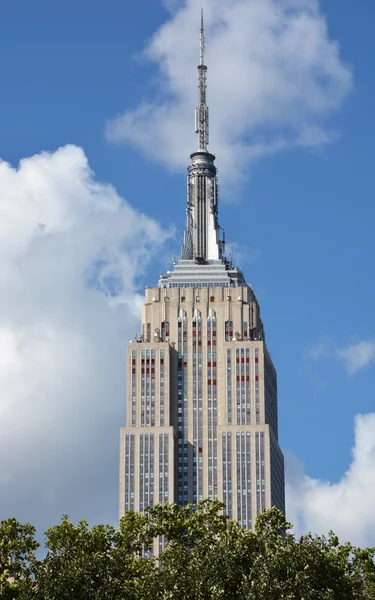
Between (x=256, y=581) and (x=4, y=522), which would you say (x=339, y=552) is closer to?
(x=256, y=581)

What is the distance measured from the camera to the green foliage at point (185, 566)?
138 metres

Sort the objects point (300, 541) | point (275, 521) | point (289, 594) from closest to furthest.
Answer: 1. point (289, 594)
2. point (300, 541)
3. point (275, 521)

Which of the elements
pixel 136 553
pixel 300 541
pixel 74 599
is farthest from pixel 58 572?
pixel 300 541

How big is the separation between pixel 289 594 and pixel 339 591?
28.5 feet

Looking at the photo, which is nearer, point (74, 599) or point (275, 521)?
point (74, 599)

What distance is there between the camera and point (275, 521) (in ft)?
507

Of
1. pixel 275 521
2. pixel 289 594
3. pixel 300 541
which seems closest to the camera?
pixel 289 594

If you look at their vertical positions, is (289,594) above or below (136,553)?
below

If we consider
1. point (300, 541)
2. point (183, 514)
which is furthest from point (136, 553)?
point (300, 541)

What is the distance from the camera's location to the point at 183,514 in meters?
156

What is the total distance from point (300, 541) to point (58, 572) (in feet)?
79.5

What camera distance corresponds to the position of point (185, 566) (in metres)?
143

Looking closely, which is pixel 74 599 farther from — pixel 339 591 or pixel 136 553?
pixel 339 591

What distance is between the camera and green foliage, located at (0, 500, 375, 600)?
13825 cm
